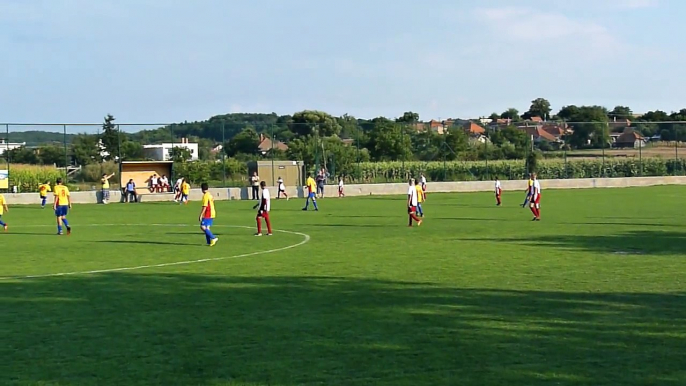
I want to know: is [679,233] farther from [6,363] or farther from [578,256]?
[6,363]

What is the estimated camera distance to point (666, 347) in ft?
31.0

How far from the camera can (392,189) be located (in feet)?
197

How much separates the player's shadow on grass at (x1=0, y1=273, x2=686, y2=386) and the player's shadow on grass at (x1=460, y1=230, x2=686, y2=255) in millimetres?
7289

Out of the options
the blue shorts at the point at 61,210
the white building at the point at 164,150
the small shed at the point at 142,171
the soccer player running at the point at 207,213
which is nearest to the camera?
the soccer player running at the point at 207,213

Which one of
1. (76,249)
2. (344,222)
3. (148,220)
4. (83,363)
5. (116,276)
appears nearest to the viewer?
(83,363)

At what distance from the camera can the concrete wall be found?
51094 mm

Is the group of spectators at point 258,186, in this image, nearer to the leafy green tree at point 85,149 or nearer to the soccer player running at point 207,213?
the leafy green tree at point 85,149

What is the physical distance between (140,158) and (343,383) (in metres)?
52.3

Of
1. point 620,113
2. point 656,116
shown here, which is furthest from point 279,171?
point 620,113

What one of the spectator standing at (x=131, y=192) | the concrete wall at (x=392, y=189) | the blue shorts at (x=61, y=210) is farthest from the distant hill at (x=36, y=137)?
the blue shorts at (x=61, y=210)

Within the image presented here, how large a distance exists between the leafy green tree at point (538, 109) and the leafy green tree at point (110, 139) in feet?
385

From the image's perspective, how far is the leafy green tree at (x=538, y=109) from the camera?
164 m

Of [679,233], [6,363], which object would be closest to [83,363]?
[6,363]

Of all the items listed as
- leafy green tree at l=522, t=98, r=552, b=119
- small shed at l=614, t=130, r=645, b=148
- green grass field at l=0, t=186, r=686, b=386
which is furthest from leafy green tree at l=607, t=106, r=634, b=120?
green grass field at l=0, t=186, r=686, b=386
